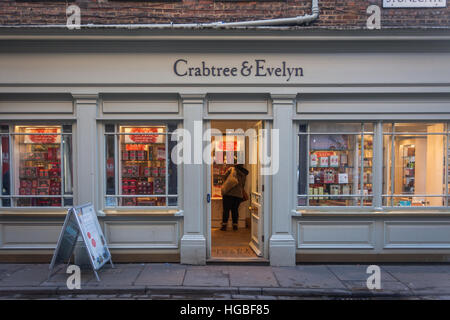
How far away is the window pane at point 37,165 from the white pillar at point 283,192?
15.0ft

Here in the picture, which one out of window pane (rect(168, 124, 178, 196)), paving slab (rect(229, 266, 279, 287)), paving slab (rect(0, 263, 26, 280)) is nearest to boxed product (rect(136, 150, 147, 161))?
window pane (rect(168, 124, 178, 196))

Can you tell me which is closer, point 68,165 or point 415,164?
point 68,165

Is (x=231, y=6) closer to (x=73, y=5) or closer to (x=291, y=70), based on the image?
(x=291, y=70)

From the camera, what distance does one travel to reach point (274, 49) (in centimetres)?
657

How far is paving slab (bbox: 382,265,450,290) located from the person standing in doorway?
4.01 metres

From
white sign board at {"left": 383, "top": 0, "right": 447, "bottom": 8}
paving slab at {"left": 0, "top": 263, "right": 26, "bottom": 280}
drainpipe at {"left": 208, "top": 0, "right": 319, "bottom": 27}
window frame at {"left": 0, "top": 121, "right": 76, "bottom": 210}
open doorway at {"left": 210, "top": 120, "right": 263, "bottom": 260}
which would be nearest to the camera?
paving slab at {"left": 0, "top": 263, "right": 26, "bottom": 280}

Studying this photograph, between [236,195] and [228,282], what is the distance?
3.59 metres

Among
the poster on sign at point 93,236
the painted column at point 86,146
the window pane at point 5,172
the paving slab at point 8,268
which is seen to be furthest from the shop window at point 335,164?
the window pane at point 5,172

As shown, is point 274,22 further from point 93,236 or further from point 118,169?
point 93,236

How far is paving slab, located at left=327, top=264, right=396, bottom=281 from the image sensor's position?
19.3ft

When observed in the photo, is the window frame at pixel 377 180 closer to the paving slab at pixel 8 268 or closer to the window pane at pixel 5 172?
the paving slab at pixel 8 268

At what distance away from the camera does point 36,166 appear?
6.91 metres

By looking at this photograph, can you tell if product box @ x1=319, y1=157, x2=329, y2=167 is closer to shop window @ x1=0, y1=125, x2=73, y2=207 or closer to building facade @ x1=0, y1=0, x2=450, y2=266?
building facade @ x1=0, y1=0, x2=450, y2=266

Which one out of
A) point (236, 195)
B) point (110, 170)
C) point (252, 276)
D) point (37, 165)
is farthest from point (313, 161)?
point (37, 165)
